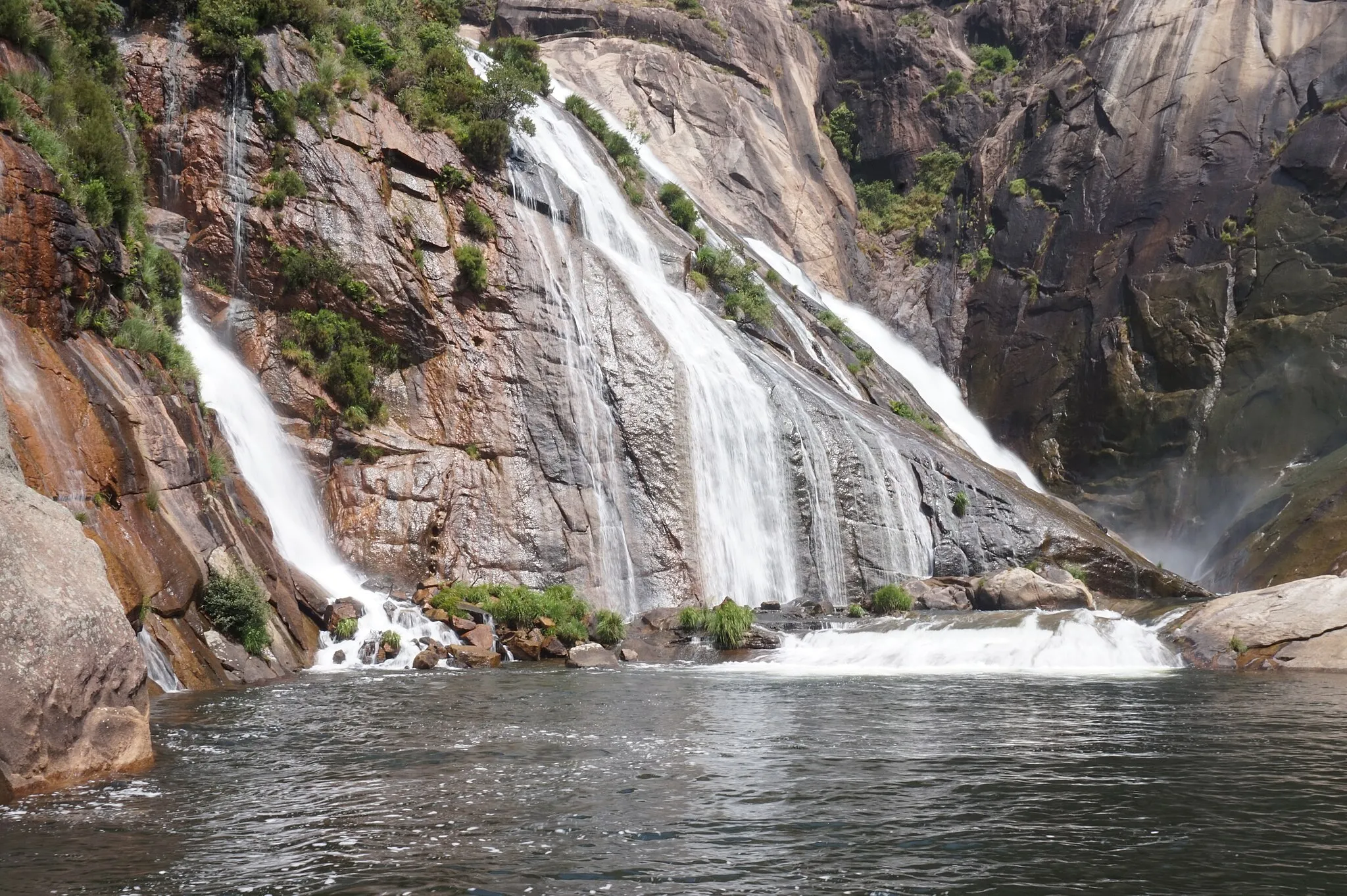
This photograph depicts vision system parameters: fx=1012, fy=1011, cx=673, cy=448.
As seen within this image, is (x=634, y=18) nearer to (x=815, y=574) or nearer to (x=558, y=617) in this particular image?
(x=815, y=574)

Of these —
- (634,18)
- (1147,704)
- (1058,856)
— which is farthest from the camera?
(634,18)

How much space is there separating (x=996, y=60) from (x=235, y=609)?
210ft

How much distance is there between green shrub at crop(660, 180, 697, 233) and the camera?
4225cm

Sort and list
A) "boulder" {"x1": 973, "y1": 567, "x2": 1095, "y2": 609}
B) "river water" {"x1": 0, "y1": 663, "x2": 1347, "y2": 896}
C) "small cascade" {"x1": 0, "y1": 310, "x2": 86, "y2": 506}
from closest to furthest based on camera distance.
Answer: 1. "river water" {"x1": 0, "y1": 663, "x2": 1347, "y2": 896}
2. "small cascade" {"x1": 0, "y1": 310, "x2": 86, "y2": 506}
3. "boulder" {"x1": 973, "y1": 567, "x2": 1095, "y2": 609}

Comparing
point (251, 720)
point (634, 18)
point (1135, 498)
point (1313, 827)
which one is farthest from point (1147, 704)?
point (634, 18)

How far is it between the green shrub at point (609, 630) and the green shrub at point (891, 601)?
7.26 m

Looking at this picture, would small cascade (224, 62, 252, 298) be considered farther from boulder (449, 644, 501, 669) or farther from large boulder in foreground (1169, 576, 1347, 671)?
large boulder in foreground (1169, 576, 1347, 671)

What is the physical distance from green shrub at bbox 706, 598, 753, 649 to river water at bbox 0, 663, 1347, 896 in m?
7.77

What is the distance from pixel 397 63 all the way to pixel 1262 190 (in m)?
36.8

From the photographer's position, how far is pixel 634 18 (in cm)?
5869

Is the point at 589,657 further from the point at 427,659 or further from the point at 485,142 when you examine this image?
the point at 485,142

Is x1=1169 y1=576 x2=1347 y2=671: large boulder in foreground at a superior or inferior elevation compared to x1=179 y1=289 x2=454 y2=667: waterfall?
inferior

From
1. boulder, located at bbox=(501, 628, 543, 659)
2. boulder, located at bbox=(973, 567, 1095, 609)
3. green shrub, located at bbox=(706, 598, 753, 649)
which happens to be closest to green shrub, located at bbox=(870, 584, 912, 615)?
boulder, located at bbox=(973, 567, 1095, 609)

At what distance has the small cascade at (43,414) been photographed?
1421 cm
